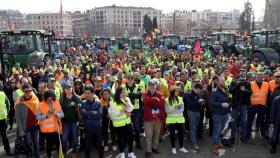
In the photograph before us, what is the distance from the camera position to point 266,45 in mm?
18797

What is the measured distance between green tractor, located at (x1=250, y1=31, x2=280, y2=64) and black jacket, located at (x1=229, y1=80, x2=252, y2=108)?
10246 millimetres

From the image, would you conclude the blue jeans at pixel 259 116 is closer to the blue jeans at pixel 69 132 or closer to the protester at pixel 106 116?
the protester at pixel 106 116

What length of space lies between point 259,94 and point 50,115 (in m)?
4.98

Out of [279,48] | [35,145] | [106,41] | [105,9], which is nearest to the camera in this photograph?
[35,145]

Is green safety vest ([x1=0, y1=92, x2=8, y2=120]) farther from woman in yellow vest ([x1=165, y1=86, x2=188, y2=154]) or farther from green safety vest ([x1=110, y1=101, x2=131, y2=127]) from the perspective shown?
woman in yellow vest ([x1=165, y1=86, x2=188, y2=154])

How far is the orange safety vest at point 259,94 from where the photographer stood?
25.1 feet

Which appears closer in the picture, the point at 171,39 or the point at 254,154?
the point at 254,154

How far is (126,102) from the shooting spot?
6.72 meters

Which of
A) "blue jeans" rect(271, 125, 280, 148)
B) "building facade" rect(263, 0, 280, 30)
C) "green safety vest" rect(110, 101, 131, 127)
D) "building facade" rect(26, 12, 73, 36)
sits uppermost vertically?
"building facade" rect(26, 12, 73, 36)

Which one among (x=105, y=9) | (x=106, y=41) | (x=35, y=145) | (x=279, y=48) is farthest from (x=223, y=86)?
(x=105, y=9)

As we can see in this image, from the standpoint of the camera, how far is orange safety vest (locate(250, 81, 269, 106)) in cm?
765

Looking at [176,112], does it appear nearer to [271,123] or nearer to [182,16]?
[271,123]

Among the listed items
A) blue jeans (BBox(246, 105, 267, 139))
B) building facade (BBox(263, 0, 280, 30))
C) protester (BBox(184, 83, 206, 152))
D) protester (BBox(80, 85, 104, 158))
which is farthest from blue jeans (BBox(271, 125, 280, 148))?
building facade (BBox(263, 0, 280, 30))

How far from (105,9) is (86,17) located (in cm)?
1359
